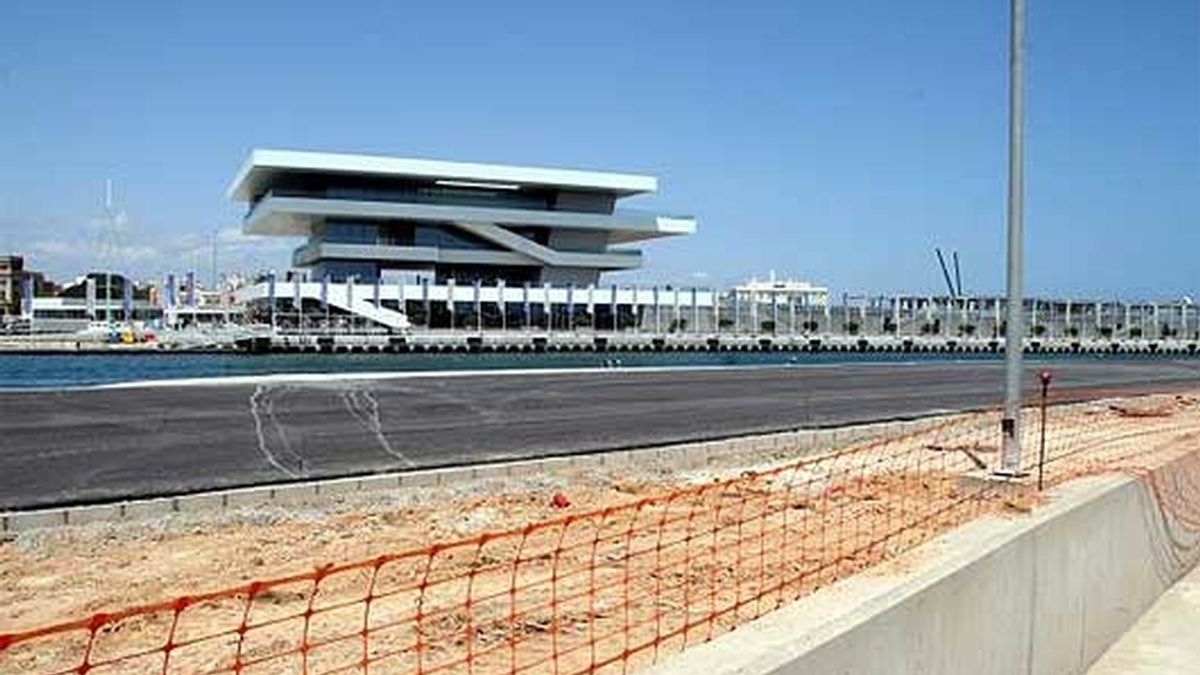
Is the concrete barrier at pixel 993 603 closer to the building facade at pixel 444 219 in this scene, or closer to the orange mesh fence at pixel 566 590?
the orange mesh fence at pixel 566 590

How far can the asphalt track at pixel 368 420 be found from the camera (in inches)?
541

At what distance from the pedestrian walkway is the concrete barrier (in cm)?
10

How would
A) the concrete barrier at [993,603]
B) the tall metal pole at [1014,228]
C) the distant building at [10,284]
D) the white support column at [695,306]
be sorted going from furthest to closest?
the distant building at [10,284]
the white support column at [695,306]
the tall metal pole at [1014,228]
the concrete barrier at [993,603]

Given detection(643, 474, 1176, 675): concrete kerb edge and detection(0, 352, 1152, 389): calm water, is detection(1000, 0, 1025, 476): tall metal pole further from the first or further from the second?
detection(0, 352, 1152, 389): calm water

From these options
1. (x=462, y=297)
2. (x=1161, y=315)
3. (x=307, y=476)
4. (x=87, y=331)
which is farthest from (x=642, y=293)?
(x=307, y=476)

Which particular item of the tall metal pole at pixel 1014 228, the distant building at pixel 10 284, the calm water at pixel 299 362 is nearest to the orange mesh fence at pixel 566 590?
the tall metal pole at pixel 1014 228

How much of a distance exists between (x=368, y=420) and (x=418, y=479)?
5.97 meters

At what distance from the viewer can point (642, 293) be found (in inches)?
4373

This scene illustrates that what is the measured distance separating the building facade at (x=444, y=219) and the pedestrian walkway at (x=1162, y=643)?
96309mm

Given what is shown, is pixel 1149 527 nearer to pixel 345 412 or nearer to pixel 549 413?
pixel 549 413

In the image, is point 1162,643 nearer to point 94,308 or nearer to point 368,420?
point 368,420

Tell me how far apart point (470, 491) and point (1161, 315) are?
14866 cm

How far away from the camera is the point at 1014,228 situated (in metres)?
10.9

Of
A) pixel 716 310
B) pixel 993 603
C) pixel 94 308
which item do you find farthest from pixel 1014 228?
pixel 94 308
